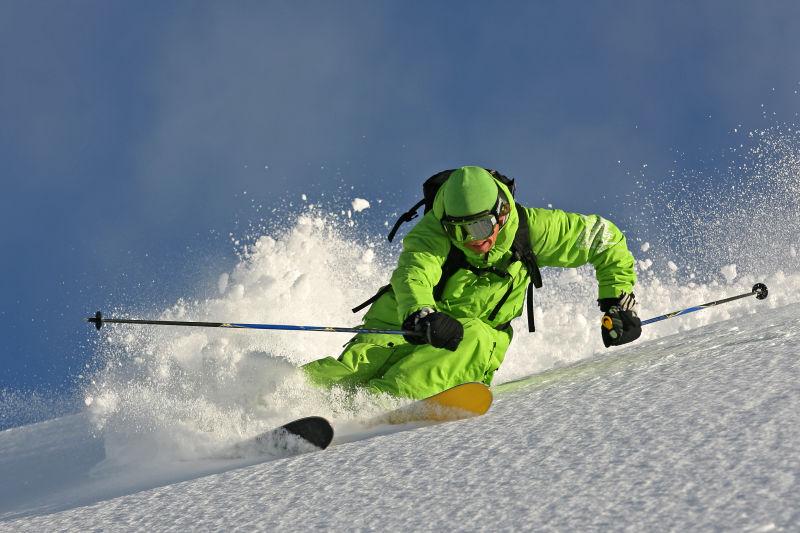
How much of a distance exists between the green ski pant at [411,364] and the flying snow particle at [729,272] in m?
5.05

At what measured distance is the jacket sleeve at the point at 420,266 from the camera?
15.0ft

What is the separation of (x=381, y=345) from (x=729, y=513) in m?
3.15

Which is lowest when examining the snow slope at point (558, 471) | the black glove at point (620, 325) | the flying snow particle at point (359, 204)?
the snow slope at point (558, 471)

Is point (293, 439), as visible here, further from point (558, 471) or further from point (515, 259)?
point (515, 259)

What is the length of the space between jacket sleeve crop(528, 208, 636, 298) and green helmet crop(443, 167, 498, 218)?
0.62 meters

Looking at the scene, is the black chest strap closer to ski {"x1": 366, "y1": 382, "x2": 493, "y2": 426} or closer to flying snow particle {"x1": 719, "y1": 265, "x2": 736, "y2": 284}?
ski {"x1": 366, "y1": 382, "x2": 493, "y2": 426}

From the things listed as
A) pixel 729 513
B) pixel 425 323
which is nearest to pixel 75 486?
pixel 425 323

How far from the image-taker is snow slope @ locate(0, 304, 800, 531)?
93.3 inches

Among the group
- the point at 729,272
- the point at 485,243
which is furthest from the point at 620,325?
the point at 729,272

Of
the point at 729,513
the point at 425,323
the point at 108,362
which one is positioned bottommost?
the point at 729,513

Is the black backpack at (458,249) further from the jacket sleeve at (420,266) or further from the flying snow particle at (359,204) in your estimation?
the flying snow particle at (359,204)

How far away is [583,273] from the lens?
32.7ft

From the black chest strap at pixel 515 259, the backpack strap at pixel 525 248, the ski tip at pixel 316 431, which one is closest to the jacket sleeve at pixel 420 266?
the black chest strap at pixel 515 259

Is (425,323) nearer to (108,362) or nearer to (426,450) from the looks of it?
(426,450)
